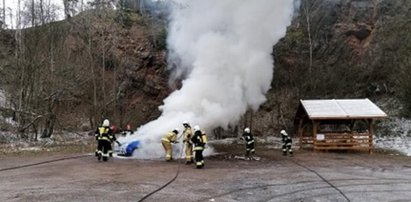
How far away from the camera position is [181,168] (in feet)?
52.3

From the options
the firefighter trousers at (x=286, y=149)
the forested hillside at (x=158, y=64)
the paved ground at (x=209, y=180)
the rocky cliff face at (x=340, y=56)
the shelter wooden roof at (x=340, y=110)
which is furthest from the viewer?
the rocky cliff face at (x=340, y=56)

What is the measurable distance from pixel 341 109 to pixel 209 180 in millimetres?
13573

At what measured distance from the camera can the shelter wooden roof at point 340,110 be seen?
76.1 feet

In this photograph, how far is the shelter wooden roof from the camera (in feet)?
76.1

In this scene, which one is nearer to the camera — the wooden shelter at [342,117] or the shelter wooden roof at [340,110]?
the shelter wooden roof at [340,110]

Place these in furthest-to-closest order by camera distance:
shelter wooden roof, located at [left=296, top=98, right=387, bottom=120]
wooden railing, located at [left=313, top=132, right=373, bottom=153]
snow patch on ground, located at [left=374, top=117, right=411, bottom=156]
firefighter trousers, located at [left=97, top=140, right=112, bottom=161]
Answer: snow patch on ground, located at [left=374, top=117, right=411, bottom=156] < wooden railing, located at [left=313, top=132, right=373, bottom=153] < shelter wooden roof, located at [left=296, top=98, right=387, bottom=120] < firefighter trousers, located at [left=97, top=140, right=112, bottom=161]

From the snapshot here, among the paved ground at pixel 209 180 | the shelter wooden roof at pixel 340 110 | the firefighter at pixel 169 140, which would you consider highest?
the shelter wooden roof at pixel 340 110

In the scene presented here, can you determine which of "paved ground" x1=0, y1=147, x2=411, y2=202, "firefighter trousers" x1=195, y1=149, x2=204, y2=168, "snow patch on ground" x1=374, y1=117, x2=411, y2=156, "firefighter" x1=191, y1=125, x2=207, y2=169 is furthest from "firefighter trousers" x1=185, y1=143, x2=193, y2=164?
"snow patch on ground" x1=374, y1=117, x2=411, y2=156

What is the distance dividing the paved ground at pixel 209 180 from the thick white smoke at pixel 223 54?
13.0 feet

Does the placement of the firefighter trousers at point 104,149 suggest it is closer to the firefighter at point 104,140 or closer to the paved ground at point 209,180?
the firefighter at point 104,140

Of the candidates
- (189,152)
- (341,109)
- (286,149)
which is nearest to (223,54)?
(286,149)

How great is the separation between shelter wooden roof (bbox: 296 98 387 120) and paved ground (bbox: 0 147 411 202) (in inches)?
180

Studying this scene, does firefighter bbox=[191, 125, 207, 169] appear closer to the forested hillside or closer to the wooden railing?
the wooden railing

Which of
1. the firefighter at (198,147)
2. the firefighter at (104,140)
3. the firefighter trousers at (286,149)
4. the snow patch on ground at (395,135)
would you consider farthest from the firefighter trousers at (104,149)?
the snow patch on ground at (395,135)
